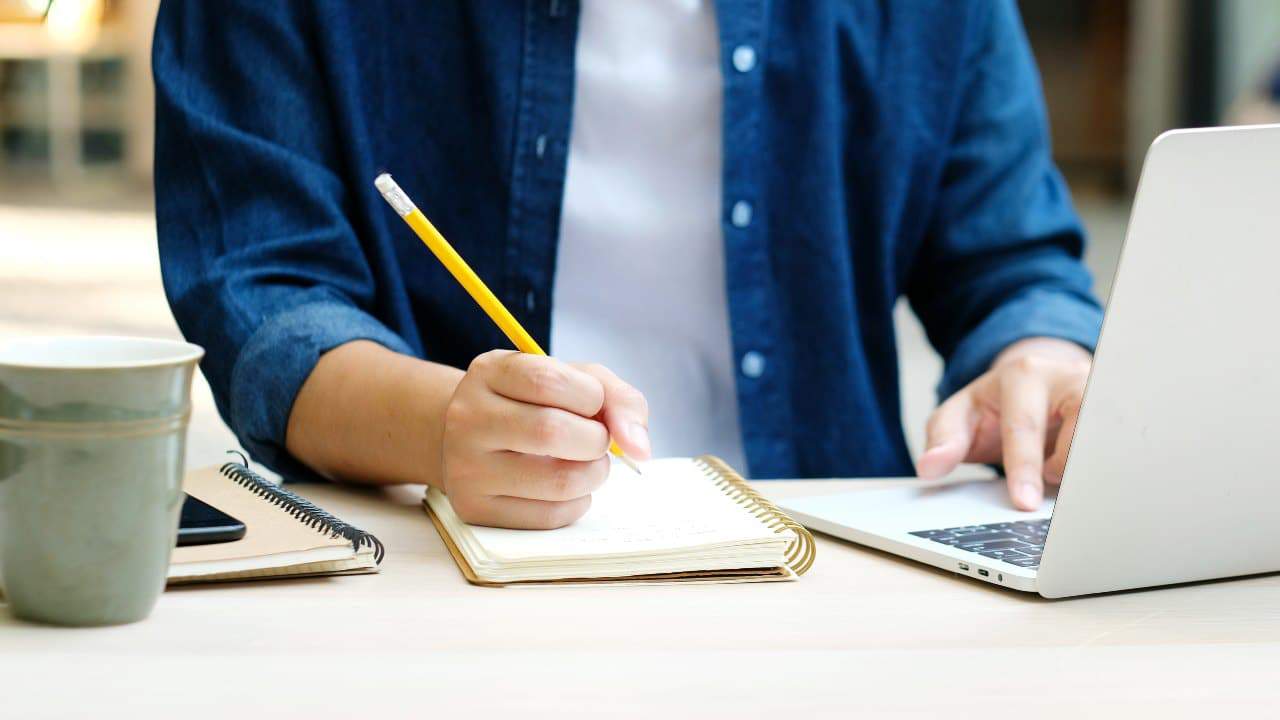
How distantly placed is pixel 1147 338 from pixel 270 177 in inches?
24.1

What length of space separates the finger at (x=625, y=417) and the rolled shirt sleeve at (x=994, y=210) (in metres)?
0.50

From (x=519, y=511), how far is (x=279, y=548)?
0.39 feet

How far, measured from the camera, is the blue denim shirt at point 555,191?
3.06 ft

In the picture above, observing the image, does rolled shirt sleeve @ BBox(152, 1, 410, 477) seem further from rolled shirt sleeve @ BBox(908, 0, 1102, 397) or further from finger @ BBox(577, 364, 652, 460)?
rolled shirt sleeve @ BBox(908, 0, 1102, 397)

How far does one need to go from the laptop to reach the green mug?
1.17 feet

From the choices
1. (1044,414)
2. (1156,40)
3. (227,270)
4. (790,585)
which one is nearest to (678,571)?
(790,585)

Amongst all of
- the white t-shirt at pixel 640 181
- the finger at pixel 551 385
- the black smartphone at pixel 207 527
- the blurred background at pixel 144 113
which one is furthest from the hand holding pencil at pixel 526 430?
the blurred background at pixel 144 113

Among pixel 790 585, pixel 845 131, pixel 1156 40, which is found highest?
pixel 845 131

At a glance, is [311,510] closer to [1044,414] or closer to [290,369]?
[290,369]

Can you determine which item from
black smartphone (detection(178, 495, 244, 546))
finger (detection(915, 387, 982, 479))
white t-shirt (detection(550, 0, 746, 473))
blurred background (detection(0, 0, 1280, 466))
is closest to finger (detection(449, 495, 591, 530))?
black smartphone (detection(178, 495, 244, 546))

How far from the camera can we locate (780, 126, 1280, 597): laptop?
0.54 meters

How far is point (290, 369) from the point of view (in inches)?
32.7

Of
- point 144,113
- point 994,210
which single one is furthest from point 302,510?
point 144,113

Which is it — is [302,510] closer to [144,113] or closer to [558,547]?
[558,547]
